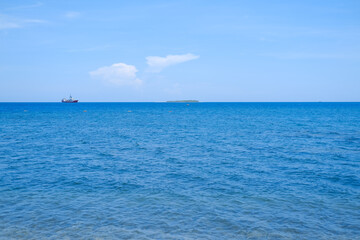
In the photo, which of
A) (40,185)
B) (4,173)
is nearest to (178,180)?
(40,185)

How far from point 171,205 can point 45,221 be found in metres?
6.71

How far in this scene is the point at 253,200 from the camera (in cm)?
1742

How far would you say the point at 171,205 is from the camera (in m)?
16.6

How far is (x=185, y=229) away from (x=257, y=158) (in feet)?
60.8

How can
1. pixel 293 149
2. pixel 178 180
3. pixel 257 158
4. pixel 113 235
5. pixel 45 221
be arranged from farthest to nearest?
pixel 293 149 < pixel 257 158 < pixel 178 180 < pixel 45 221 < pixel 113 235

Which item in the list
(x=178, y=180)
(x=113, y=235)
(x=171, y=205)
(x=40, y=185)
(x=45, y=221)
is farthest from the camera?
(x=178, y=180)

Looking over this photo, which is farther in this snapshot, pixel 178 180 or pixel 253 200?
pixel 178 180

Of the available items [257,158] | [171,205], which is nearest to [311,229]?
[171,205]

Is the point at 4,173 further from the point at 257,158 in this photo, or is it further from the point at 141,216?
the point at 257,158

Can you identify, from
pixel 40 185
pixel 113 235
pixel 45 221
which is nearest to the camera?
pixel 113 235

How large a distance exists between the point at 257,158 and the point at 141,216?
18.4 metres

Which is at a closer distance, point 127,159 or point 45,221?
point 45,221

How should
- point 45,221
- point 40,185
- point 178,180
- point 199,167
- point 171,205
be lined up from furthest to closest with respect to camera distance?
point 199,167, point 178,180, point 40,185, point 171,205, point 45,221

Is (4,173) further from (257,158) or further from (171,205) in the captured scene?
(257,158)
